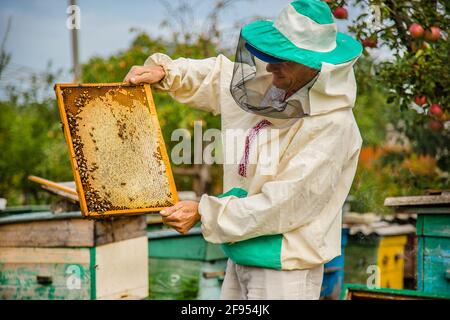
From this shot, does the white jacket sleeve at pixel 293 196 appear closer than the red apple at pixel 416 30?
Yes

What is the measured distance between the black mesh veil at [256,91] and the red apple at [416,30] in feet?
6.09

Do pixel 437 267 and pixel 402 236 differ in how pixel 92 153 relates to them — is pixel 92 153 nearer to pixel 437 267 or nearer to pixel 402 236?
pixel 437 267

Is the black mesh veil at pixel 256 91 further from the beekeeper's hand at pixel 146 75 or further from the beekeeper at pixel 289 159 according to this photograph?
the beekeeper's hand at pixel 146 75

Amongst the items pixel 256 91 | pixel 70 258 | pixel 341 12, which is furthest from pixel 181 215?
pixel 341 12

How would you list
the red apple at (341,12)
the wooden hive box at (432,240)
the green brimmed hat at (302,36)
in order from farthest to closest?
the red apple at (341,12) < the wooden hive box at (432,240) < the green brimmed hat at (302,36)

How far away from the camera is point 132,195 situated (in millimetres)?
2977

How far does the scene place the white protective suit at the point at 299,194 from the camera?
2754 mm

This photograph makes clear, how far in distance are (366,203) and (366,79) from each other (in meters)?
1.53

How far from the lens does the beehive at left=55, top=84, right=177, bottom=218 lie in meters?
2.94

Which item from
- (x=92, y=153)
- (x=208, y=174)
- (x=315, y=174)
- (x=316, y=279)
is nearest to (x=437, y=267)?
(x=316, y=279)

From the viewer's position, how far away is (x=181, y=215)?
2.91m

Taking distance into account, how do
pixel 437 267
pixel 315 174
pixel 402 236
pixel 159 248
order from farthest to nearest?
pixel 402 236, pixel 159 248, pixel 437 267, pixel 315 174

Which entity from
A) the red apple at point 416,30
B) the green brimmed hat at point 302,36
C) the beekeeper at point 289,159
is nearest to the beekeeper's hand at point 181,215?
the beekeeper at point 289,159
